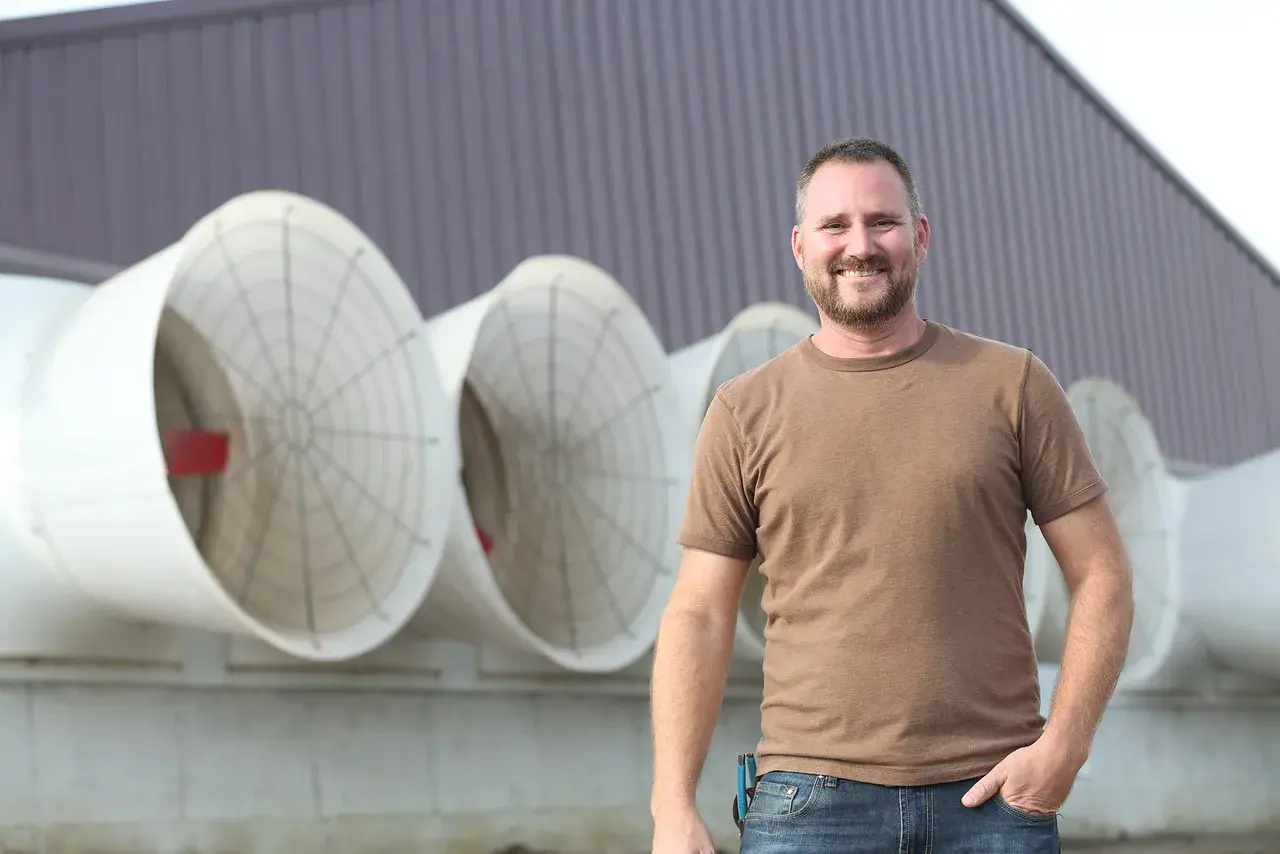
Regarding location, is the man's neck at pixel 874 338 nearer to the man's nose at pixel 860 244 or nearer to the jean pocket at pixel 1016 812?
the man's nose at pixel 860 244

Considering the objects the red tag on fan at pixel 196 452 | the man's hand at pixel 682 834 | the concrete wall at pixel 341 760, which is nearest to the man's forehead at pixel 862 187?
the man's hand at pixel 682 834

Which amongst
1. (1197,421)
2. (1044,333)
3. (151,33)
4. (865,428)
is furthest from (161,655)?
(1197,421)

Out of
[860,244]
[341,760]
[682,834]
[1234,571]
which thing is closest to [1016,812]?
[682,834]

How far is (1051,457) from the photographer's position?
227cm

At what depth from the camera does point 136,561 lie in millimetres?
5414

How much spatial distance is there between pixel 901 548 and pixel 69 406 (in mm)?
4249

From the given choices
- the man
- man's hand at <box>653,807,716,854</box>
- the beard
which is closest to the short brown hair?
the man

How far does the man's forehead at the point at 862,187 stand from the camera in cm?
229

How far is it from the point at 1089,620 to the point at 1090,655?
0.19ft

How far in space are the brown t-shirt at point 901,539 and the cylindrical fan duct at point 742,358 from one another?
5828 millimetres

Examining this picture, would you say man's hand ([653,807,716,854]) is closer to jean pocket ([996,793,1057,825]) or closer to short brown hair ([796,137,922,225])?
jean pocket ([996,793,1057,825])

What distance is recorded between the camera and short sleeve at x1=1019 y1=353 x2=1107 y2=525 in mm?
2266

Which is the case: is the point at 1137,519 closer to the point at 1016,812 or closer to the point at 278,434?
the point at 278,434

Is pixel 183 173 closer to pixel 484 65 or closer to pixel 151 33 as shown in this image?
pixel 151 33
